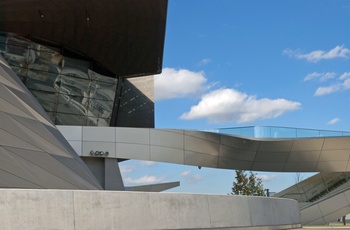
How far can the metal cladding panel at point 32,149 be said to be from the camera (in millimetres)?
8984

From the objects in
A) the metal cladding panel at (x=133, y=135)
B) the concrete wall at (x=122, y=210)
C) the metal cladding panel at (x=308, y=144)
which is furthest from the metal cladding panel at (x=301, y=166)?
the concrete wall at (x=122, y=210)

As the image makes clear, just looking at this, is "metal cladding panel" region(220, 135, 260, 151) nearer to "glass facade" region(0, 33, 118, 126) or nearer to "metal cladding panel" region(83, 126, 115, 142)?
"metal cladding panel" region(83, 126, 115, 142)

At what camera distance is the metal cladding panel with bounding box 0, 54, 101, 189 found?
8.98 meters

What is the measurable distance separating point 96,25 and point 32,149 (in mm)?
20161

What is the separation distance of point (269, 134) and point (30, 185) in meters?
27.7

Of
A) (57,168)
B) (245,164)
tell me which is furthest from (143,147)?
(57,168)

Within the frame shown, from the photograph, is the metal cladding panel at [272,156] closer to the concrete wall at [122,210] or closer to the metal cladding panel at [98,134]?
the metal cladding panel at [98,134]

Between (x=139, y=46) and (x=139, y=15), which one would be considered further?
(x=139, y=46)

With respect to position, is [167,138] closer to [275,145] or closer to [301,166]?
[275,145]

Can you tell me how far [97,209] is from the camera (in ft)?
22.4

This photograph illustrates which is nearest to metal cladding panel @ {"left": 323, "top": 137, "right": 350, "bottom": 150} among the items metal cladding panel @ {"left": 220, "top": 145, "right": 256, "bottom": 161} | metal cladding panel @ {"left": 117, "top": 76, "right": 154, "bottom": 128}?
metal cladding panel @ {"left": 220, "top": 145, "right": 256, "bottom": 161}

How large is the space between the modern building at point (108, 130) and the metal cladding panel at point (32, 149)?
0.11 feet

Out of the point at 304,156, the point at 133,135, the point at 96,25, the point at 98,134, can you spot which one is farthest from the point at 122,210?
the point at 304,156

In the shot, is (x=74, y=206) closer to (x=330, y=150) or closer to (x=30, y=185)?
(x=30, y=185)
